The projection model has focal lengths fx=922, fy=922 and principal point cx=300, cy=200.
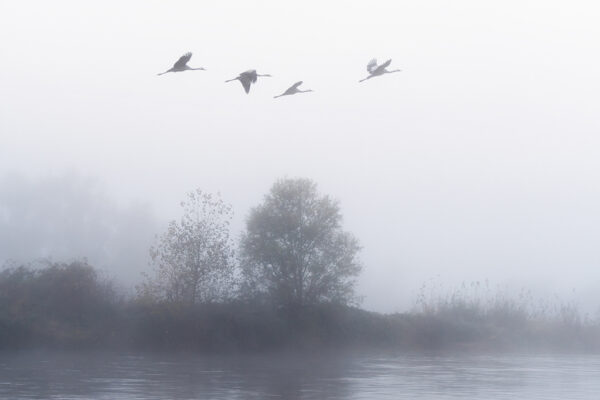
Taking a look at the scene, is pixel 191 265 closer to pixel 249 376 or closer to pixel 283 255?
pixel 283 255

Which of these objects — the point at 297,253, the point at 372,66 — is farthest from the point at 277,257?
the point at 372,66

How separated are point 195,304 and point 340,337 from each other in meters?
8.75

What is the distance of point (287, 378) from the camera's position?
28.4 meters

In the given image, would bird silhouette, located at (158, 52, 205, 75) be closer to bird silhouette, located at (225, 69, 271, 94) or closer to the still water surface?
bird silhouette, located at (225, 69, 271, 94)

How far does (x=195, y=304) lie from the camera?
50281mm

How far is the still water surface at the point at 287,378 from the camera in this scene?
22594 mm

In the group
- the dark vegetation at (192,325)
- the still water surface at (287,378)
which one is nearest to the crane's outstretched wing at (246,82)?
the still water surface at (287,378)

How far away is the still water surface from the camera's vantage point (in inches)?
890

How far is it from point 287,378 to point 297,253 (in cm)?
2550

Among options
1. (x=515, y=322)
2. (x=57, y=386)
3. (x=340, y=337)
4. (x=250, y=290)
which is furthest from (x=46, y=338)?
(x=515, y=322)

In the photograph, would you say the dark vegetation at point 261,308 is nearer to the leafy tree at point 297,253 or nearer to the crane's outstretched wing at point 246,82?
the leafy tree at point 297,253

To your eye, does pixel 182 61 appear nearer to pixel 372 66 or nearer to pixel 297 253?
pixel 372 66

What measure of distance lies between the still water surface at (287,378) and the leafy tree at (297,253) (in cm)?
1104

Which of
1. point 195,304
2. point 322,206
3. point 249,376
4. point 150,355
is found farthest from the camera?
point 322,206
